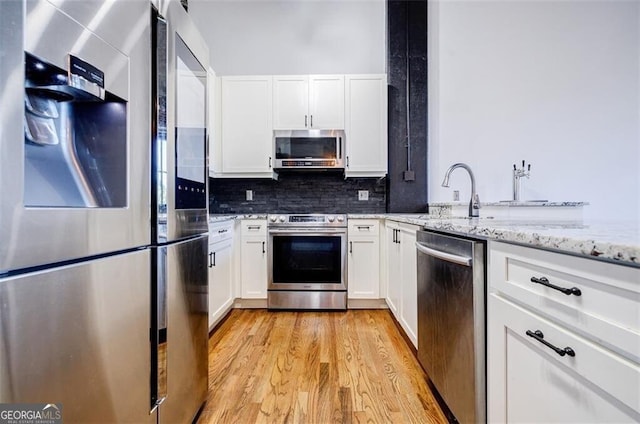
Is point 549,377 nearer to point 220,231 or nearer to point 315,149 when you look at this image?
point 220,231

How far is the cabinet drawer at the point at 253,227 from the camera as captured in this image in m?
2.72

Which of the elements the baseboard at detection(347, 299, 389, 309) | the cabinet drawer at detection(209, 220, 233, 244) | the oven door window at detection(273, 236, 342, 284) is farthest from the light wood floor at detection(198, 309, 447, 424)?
the cabinet drawer at detection(209, 220, 233, 244)

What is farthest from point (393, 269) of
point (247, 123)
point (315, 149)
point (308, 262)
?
point (247, 123)

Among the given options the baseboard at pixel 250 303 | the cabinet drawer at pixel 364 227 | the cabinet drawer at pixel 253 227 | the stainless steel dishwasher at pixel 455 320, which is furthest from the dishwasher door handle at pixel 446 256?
the baseboard at pixel 250 303

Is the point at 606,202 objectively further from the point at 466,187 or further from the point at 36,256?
the point at 36,256

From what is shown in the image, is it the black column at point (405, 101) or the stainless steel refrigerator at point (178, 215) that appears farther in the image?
the black column at point (405, 101)

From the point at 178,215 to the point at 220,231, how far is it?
1321 millimetres

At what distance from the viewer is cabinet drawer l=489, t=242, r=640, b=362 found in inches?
21.1

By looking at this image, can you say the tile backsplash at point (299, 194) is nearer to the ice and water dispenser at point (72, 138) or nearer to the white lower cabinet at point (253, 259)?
the white lower cabinet at point (253, 259)

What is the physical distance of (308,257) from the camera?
106 inches

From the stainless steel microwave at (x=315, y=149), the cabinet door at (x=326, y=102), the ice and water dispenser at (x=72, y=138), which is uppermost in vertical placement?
the cabinet door at (x=326, y=102)

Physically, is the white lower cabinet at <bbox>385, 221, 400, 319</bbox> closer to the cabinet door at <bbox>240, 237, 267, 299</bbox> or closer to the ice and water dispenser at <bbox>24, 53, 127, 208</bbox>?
the cabinet door at <bbox>240, 237, 267, 299</bbox>

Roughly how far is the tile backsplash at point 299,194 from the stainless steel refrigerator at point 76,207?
2386 mm
